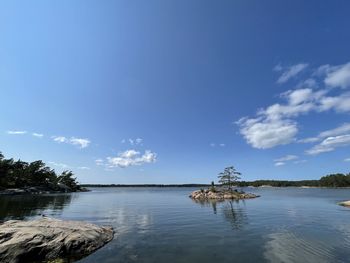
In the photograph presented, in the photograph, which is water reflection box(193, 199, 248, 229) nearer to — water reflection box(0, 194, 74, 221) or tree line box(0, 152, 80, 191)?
water reflection box(0, 194, 74, 221)

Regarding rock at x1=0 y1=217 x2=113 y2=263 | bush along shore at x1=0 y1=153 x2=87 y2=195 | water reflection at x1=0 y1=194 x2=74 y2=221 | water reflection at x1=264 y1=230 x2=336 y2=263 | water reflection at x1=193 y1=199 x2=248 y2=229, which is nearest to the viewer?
rock at x1=0 y1=217 x2=113 y2=263

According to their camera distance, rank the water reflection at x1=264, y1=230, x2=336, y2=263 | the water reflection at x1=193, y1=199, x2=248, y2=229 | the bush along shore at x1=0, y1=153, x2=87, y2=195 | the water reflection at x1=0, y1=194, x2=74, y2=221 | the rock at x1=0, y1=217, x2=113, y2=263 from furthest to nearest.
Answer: the bush along shore at x1=0, y1=153, x2=87, y2=195, the water reflection at x1=0, y1=194, x2=74, y2=221, the water reflection at x1=193, y1=199, x2=248, y2=229, the water reflection at x1=264, y1=230, x2=336, y2=263, the rock at x1=0, y1=217, x2=113, y2=263

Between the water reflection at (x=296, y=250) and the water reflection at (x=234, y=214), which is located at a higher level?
the water reflection at (x=234, y=214)

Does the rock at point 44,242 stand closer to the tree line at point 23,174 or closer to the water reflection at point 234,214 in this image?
the water reflection at point 234,214

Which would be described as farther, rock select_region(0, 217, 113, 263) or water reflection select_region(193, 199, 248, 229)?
water reflection select_region(193, 199, 248, 229)

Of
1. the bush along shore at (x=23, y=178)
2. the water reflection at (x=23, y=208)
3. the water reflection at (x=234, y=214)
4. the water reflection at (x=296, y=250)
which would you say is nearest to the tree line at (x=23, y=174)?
the bush along shore at (x=23, y=178)

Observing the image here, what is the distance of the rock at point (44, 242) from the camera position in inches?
773

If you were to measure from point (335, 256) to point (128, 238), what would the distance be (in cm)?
1923

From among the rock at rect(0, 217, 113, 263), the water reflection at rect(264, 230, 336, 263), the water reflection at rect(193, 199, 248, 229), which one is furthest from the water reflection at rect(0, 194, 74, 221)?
the water reflection at rect(264, 230, 336, 263)

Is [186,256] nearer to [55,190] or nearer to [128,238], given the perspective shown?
[128,238]

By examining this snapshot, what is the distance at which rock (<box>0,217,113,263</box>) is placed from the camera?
19641mm

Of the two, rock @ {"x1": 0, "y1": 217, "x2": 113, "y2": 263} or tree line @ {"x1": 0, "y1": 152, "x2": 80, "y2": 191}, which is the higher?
tree line @ {"x1": 0, "y1": 152, "x2": 80, "y2": 191}

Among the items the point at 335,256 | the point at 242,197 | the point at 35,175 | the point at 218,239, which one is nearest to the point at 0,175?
the point at 35,175

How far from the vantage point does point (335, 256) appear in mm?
21047
